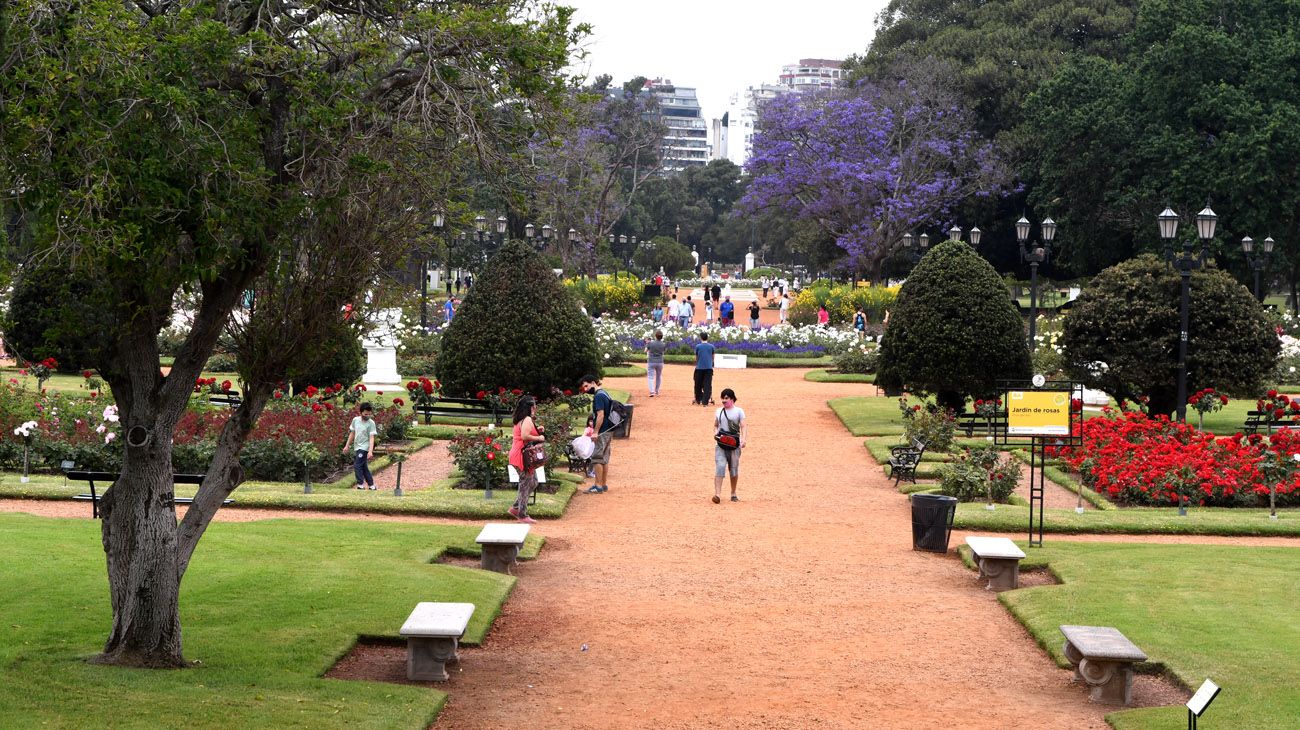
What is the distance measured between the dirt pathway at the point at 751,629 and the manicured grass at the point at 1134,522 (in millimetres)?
933

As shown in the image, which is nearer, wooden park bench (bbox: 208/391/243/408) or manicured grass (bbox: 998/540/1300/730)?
manicured grass (bbox: 998/540/1300/730)

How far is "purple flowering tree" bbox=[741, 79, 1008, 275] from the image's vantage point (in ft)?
181

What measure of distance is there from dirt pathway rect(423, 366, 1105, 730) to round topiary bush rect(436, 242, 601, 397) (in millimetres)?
5467

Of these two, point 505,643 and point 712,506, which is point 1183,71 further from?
point 505,643

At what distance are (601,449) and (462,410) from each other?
6913mm

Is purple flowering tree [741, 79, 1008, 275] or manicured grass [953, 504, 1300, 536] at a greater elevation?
purple flowering tree [741, 79, 1008, 275]

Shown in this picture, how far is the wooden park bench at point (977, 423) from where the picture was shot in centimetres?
2478

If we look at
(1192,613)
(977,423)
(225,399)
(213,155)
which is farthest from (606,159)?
(213,155)

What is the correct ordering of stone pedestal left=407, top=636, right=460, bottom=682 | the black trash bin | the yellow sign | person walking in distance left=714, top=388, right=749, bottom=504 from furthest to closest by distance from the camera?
person walking in distance left=714, top=388, right=749, bottom=504 → the black trash bin → the yellow sign → stone pedestal left=407, top=636, right=460, bottom=682

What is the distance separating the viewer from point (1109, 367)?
77.2 ft

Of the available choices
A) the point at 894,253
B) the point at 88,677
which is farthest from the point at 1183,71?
the point at 88,677

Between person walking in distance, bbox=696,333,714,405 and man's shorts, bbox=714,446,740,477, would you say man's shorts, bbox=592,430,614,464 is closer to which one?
man's shorts, bbox=714,446,740,477

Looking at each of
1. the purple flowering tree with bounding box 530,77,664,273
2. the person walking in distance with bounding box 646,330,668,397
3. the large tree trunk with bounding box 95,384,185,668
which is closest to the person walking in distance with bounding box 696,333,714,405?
the person walking in distance with bounding box 646,330,668,397

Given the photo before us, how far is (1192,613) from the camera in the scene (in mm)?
11953
